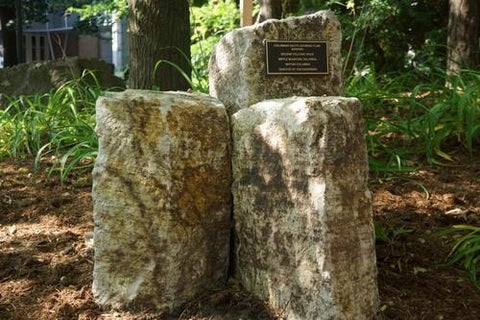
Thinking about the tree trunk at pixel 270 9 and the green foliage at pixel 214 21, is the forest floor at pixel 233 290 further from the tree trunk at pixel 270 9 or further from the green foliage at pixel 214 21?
the green foliage at pixel 214 21

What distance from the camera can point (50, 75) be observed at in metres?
6.53

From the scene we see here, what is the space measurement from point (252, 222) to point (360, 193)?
1.55 ft

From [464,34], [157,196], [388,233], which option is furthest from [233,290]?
[464,34]

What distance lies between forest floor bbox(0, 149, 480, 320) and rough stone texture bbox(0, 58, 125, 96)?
2.21 metres

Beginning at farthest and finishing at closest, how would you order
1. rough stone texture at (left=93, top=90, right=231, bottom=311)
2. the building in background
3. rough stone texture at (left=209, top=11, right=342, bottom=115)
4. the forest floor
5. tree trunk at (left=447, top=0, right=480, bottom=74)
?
the building in background, tree trunk at (left=447, top=0, right=480, bottom=74), rough stone texture at (left=209, top=11, right=342, bottom=115), the forest floor, rough stone texture at (left=93, top=90, right=231, bottom=311)

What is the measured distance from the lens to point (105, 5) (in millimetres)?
10094

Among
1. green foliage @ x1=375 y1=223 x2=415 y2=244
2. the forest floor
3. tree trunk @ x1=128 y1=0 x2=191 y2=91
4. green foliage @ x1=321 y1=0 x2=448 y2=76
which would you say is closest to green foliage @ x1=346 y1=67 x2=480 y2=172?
the forest floor

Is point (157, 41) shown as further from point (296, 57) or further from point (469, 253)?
point (469, 253)

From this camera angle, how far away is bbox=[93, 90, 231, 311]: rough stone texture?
98.7 inches

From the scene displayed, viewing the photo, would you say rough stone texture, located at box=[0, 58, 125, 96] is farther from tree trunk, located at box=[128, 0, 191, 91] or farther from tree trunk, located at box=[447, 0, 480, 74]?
tree trunk, located at box=[447, 0, 480, 74]

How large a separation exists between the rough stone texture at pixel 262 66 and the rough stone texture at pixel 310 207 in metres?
0.23

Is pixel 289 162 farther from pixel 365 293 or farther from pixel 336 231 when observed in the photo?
pixel 365 293

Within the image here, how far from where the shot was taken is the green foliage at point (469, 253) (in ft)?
9.55

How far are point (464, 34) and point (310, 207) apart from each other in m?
3.84
